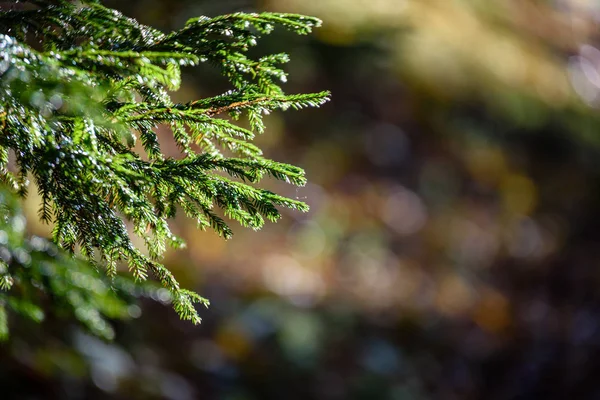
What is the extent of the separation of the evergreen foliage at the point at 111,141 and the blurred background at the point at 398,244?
249cm

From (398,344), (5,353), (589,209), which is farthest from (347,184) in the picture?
(5,353)

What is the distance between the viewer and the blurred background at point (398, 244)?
16.0ft

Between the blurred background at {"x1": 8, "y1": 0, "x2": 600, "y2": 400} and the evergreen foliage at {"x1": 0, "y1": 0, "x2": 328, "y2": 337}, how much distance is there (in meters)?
2.49

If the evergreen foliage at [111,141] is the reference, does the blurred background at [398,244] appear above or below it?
above

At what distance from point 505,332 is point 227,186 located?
602 centimetres

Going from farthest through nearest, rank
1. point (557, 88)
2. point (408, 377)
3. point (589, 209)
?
1. point (557, 88)
2. point (589, 209)
3. point (408, 377)

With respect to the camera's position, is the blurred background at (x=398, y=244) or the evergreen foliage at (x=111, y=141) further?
the blurred background at (x=398, y=244)

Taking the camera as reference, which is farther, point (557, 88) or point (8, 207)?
point (557, 88)

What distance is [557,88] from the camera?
32.9ft

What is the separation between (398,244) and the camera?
7398mm

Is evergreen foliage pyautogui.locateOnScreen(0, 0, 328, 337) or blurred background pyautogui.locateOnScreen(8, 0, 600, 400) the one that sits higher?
blurred background pyautogui.locateOnScreen(8, 0, 600, 400)

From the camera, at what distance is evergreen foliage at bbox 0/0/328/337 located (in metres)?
1.08

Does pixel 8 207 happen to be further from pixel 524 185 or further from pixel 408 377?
pixel 524 185

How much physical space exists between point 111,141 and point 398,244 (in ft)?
21.2
